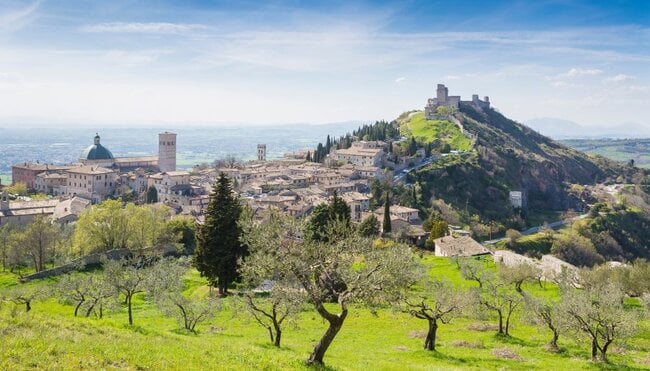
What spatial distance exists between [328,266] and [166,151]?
150779 mm

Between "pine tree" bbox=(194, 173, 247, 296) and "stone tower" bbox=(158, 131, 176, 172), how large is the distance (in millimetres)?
122944

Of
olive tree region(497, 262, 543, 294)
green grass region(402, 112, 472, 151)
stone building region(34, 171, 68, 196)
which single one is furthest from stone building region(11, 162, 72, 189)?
olive tree region(497, 262, 543, 294)

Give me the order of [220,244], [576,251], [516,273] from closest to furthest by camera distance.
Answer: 1. [220,244]
2. [516,273]
3. [576,251]

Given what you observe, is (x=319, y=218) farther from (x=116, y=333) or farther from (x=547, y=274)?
(x=116, y=333)

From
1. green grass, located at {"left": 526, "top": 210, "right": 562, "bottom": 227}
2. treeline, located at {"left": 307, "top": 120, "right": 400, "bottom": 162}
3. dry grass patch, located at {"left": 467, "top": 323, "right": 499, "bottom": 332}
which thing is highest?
treeline, located at {"left": 307, "top": 120, "right": 400, "bottom": 162}

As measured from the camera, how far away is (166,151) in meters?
161

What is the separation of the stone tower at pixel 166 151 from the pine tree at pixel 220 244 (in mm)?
122944

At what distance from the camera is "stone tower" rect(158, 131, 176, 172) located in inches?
6275

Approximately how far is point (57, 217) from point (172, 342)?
7780 centimetres

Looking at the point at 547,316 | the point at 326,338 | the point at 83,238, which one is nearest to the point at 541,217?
the point at 83,238

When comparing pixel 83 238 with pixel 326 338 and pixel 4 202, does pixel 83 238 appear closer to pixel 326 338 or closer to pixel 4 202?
pixel 4 202

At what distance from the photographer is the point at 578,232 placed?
123 meters

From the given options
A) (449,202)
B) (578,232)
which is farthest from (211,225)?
(578,232)

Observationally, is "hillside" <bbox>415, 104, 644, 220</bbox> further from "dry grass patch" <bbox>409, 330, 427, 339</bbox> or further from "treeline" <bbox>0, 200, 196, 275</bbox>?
"dry grass patch" <bbox>409, 330, 427, 339</bbox>
